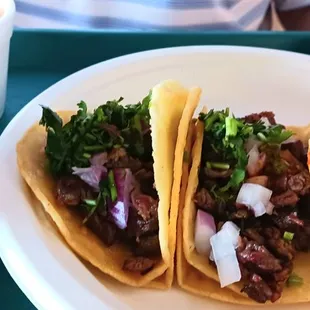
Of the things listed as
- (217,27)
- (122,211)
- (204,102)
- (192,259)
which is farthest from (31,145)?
(217,27)

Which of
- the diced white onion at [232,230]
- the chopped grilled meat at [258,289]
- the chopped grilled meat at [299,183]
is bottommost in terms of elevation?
the chopped grilled meat at [258,289]

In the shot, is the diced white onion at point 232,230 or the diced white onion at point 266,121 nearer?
the diced white onion at point 232,230

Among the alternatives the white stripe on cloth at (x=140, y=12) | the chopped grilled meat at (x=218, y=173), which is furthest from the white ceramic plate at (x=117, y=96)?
the white stripe on cloth at (x=140, y=12)

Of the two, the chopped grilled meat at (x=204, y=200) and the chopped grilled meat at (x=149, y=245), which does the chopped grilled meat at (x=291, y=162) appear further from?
the chopped grilled meat at (x=149, y=245)

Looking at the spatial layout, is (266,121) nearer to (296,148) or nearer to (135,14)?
(296,148)

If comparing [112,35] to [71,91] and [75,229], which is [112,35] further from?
[75,229]

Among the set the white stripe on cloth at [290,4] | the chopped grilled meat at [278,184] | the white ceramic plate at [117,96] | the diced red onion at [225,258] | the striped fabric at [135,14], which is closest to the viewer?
the white ceramic plate at [117,96]

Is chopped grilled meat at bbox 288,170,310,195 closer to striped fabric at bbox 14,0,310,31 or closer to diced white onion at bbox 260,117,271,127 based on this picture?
diced white onion at bbox 260,117,271,127

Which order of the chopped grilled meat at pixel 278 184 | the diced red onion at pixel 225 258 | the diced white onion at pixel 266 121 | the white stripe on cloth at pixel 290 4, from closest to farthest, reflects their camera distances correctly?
the diced red onion at pixel 225 258
the chopped grilled meat at pixel 278 184
the diced white onion at pixel 266 121
the white stripe on cloth at pixel 290 4
